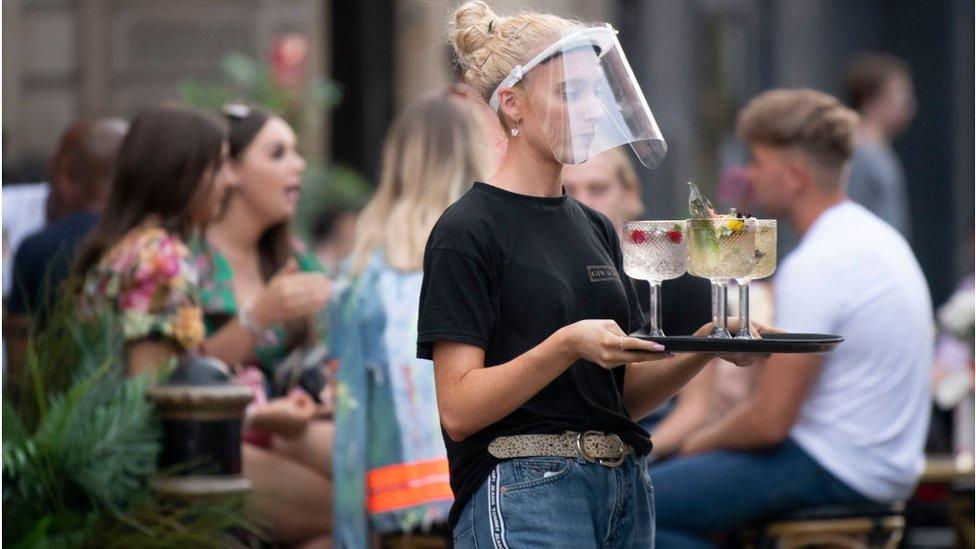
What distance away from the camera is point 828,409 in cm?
446

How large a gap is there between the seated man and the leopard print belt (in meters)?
1.78

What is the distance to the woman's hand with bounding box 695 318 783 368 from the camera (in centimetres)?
258

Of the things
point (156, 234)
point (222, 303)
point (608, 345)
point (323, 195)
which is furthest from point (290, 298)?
point (323, 195)

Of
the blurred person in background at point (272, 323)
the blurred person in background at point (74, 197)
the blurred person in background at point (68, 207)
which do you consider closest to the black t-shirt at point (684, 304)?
the blurred person in background at point (272, 323)

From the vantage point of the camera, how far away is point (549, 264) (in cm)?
266

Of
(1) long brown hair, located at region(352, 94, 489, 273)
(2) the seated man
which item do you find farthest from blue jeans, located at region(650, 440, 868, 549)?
(1) long brown hair, located at region(352, 94, 489, 273)

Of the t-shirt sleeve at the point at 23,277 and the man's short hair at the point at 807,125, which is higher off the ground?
the man's short hair at the point at 807,125

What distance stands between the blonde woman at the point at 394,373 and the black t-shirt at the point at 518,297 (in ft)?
5.57

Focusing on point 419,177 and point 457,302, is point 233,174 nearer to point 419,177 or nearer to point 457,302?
point 419,177

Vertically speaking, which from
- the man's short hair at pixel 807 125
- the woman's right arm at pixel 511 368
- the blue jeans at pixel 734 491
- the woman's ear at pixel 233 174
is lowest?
the blue jeans at pixel 734 491

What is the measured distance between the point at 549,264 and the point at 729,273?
1.02 ft

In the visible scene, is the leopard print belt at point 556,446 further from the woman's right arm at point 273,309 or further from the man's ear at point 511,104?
the woman's right arm at point 273,309

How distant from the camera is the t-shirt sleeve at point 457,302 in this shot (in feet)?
8.44

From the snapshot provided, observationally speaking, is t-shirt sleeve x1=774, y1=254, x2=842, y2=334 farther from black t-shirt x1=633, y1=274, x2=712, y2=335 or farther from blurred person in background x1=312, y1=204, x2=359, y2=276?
blurred person in background x1=312, y1=204, x2=359, y2=276
